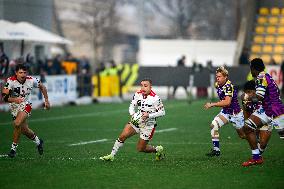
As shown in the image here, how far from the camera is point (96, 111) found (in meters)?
32.4

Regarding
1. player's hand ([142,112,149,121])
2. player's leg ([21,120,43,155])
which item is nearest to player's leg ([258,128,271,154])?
player's hand ([142,112,149,121])

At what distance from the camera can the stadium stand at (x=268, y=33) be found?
50594 mm

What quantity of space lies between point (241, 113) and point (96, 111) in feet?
51.6

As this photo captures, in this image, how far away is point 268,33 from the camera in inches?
2018

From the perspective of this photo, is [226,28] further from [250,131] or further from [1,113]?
[250,131]

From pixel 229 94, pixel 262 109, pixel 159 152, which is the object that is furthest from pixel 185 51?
pixel 262 109

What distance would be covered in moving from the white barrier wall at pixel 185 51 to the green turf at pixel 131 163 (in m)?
27.6

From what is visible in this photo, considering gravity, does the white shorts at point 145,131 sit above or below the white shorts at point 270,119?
below

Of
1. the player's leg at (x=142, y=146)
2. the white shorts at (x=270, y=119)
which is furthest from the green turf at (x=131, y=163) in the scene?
the white shorts at (x=270, y=119)

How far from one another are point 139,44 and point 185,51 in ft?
11.8

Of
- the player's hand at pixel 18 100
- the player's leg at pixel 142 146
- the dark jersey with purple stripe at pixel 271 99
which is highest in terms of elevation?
the dark jersey with purple stripe at pixel 271 99

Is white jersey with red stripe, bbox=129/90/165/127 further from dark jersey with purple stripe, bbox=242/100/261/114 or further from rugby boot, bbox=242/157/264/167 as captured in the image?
dark jersey with purple stripe, bbox=242/100/261/114

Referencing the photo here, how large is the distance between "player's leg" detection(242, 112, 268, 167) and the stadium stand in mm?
34883

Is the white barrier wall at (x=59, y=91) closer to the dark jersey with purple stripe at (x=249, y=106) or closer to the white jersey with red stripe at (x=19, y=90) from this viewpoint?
the white jersey with red stripe at (x=19, y=90)
